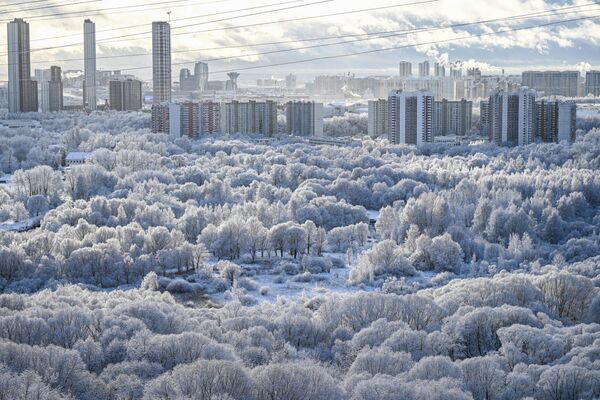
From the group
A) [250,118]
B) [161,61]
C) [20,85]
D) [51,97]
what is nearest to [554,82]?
[161,61]

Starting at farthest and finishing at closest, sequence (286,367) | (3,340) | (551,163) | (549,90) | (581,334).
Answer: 1. (549,90)
2. (551,163)
3. (581,334)
4. (3,340)
5. (286,367)

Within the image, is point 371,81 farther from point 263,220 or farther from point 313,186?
point 263,220

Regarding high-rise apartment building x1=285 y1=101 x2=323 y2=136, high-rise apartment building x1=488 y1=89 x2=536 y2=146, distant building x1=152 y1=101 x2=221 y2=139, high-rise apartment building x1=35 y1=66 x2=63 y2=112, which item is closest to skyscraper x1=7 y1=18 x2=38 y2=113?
high-rise apartment building x1=35 y1=66 x2=63 y2=112

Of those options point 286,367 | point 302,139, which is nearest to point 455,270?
point 286,367

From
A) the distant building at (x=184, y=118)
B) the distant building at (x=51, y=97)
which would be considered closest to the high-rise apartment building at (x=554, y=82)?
the distant building at (x=184, y=118)

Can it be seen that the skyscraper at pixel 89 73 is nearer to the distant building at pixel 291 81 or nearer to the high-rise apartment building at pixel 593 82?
the distant building at pixel 291 81

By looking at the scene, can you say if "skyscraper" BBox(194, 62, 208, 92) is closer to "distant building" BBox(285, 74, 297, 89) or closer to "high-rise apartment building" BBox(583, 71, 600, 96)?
"distant building" BBox(285, 74, 297, 89)
